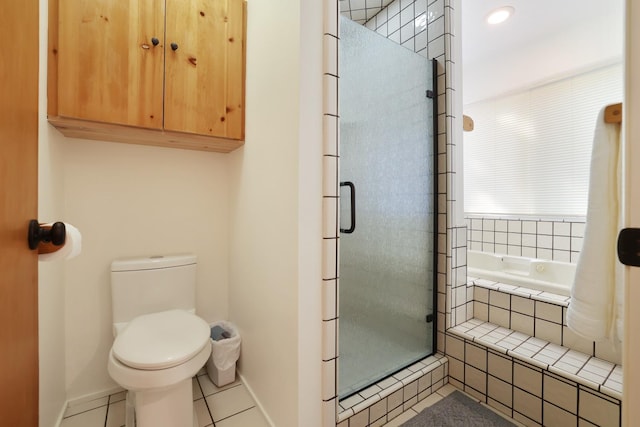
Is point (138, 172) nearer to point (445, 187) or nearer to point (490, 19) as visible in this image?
point (445, 187)

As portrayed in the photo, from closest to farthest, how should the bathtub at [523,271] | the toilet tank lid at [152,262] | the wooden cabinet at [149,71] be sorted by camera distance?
the wooden cabinet at [149,71], the toilet tank lid at [152,262], the bathtub at [523,271]

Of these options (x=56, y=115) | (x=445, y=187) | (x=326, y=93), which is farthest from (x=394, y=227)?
(x=56, y=115)

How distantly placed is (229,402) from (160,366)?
0.60 meters

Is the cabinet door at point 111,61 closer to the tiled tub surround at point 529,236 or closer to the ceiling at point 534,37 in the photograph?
the ceiling at point 534,37

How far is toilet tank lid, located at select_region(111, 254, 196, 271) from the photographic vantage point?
1521 mm

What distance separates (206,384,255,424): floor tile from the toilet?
119 mm

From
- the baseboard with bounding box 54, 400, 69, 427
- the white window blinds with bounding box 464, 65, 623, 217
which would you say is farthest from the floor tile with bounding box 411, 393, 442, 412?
the white window blinds with bounding box 464, 65, 623, 217

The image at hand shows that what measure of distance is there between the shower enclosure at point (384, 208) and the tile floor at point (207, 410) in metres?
0.51

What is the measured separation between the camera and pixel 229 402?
1.49 metres

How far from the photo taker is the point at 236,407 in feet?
4.76

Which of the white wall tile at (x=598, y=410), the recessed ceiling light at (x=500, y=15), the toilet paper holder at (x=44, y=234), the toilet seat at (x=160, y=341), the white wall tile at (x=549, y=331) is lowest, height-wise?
the white wall tile at (x=598, y=410)

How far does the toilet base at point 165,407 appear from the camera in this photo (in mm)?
1165

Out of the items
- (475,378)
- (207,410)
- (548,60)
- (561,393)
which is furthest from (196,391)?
(548,60)

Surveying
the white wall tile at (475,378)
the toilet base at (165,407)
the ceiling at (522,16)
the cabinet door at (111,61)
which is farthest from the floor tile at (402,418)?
the ceiling at (522,16)
